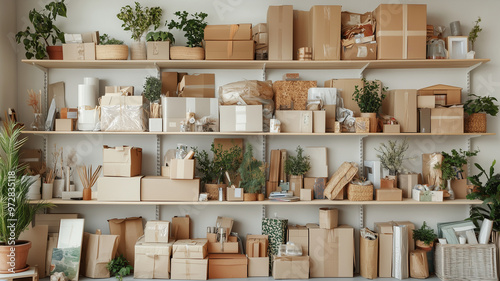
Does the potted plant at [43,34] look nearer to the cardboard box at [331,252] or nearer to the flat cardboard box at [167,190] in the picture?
the flat cardboard box at [167,190]

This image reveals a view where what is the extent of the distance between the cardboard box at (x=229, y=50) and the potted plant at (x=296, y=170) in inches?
43.3

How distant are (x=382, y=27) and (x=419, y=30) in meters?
0.36

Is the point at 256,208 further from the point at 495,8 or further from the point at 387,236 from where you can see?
the point at 495,8

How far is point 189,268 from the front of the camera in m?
3.88

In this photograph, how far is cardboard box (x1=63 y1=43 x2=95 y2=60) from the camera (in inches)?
161

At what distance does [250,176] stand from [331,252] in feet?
3.58

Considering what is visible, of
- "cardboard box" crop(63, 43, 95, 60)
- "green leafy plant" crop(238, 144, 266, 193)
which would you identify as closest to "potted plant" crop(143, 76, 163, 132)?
"cardboard box" crop(63, 43, 95, 60)

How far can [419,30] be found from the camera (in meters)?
4.06

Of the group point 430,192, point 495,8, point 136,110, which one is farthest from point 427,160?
point 136,110

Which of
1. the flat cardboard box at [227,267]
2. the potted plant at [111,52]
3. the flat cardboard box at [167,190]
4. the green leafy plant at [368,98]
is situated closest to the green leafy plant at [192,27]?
the potted plant at [111,52]

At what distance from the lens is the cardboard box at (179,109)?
4.00 meters

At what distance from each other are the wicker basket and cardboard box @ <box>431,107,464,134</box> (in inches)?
44.0

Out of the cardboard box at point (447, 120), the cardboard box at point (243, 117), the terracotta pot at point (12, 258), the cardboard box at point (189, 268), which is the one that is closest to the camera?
the terracotta pot at point (12, 258)

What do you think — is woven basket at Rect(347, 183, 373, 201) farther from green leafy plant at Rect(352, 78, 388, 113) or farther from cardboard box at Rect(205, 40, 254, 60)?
cardboard box at Rect(205, 40, 254, 60)
